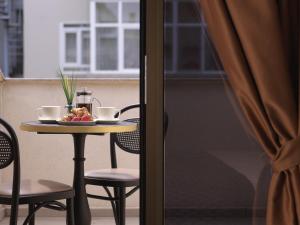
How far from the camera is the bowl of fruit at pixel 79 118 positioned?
2865mm

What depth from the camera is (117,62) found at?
1366 centimetres

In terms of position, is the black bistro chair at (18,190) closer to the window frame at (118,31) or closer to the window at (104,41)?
the window frame at (118,31)

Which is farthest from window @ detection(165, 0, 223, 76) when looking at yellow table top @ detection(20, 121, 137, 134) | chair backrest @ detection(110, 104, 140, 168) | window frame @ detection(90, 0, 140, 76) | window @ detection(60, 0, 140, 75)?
window @ detection(60, 0, 140, 75)

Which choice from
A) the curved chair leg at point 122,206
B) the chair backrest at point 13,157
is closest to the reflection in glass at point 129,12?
the curved chair leg at point 122,206

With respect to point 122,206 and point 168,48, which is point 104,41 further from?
point 168,48

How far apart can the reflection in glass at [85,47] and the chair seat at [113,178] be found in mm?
10723

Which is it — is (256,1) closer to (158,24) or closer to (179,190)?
(158,24)

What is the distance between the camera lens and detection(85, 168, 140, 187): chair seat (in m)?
3.19

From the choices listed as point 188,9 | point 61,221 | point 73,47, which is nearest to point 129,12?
point 73,47

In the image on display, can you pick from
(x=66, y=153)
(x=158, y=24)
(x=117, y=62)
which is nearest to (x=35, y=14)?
(x=117, y=62)

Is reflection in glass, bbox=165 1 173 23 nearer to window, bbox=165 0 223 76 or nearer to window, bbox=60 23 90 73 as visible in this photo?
window, bbox=165 0 223 76

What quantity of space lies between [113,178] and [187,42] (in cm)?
161

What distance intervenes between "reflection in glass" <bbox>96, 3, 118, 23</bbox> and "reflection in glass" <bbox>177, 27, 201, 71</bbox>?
12.6 metres

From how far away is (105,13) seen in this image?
14383 mm
